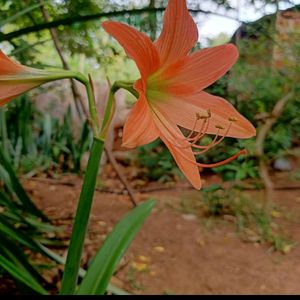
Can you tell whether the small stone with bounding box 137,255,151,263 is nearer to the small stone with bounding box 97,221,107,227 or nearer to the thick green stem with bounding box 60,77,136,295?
the small stone with bounding box 97,221,107,227

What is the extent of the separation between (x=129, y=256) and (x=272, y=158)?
1.75 ft

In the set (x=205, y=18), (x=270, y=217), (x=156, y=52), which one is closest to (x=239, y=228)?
(x=270, y=217)

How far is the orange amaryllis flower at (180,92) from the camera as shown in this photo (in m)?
0.29

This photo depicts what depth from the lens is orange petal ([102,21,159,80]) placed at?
0.27m

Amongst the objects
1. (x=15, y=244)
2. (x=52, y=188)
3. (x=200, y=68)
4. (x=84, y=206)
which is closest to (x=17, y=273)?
Answer: (x=15, y=244)

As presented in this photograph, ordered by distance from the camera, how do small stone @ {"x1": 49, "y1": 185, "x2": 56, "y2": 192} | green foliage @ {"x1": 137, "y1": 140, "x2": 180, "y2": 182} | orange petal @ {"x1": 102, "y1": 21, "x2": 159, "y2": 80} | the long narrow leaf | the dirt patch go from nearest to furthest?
orange petal @ {"x1": 102, "y1": 21, "x2": 159, "y2": 80} < the long narrow leaf < the dirt patch < small stone @ {"x1": 49, "y1": 185, "x2": 56, "y2": 192} < green foliage @ {"x1": 137, "y1": 140, "x2": 180, "y2": 182}

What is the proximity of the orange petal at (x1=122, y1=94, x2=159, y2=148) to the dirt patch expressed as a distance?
2.42 feet

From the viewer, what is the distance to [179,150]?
0.31 metres

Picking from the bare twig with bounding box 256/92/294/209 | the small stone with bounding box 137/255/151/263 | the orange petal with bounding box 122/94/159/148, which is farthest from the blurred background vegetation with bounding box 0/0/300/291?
the orange petal with bounding box 122/94/159/148

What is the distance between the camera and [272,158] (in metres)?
1.37

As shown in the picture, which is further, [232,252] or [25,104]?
[25,104]

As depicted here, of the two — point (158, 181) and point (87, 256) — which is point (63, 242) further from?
point (158, 181)

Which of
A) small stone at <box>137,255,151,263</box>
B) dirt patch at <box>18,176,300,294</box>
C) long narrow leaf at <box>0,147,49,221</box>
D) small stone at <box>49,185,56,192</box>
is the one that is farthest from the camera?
small stone at <box>49,185,56,192</box>

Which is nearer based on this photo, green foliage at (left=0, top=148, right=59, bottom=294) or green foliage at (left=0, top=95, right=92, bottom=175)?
green foliage at (left=0, top=148, right=59, bottom=294)
